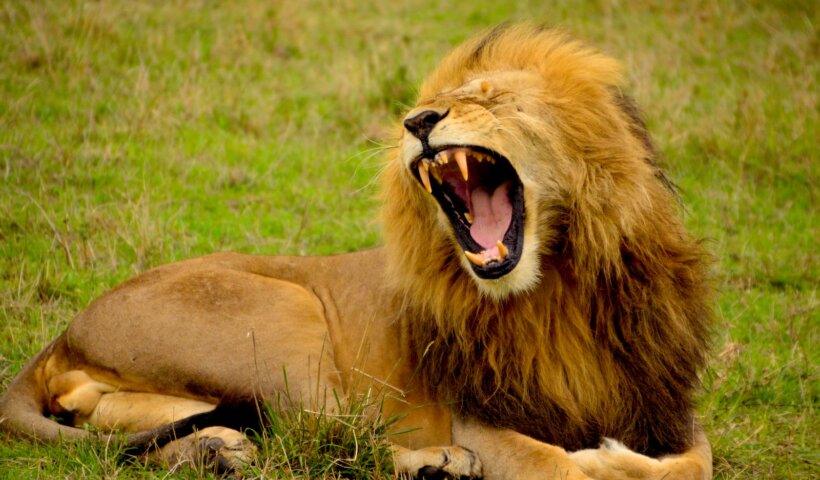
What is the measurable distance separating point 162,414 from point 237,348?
350 mm

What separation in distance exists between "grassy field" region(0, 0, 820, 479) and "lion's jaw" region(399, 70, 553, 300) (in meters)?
0.48

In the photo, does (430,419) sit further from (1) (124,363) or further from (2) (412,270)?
(1) (124,363)

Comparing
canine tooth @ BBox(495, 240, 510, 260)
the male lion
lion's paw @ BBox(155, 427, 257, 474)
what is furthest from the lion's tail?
canine tooth @ BBox(495, 240, 510, 260)

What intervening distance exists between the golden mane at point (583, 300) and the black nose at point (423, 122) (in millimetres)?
253

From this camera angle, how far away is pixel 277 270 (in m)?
4.50

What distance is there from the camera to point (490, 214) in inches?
151

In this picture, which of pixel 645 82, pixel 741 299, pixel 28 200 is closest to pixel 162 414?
pixel 28 200

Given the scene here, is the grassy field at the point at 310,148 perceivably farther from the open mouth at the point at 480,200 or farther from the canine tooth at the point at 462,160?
the canine tooth at the point at 462,160

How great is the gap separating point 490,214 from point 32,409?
5.92 feet

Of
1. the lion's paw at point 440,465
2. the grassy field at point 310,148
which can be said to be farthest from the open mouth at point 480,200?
the lion's paw at point 440,465

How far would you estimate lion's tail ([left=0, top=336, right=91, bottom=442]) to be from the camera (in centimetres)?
380

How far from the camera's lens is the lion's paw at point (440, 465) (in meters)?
3.67

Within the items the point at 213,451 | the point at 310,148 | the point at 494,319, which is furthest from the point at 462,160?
the point at 310,148

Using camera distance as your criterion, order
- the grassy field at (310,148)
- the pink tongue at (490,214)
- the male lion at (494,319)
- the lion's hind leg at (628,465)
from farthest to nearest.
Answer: the grassy field at (310,148)
the pink tongue at (490,214)
the male lion at (494,319)
the lion's hind leg at (628,465)
